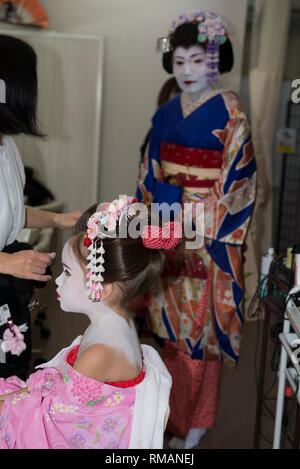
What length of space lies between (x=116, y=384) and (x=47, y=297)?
0.41 metres

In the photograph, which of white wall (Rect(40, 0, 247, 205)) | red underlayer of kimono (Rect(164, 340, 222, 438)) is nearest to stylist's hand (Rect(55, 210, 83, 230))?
red underlayer of kimono (Rect(164, 340, 222, 438))

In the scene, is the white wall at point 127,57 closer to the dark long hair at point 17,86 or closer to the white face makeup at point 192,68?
the white face makeup at point 192,68

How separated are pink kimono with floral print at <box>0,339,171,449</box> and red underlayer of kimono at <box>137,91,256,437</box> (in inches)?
37.7

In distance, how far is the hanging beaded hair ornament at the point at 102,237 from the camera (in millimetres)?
1105

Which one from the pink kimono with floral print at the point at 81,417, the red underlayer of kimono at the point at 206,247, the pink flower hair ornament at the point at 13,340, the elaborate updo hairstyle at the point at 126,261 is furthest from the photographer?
the red underlayer of kimono at the point at 206,247

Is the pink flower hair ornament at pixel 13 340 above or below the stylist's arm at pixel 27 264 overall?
below

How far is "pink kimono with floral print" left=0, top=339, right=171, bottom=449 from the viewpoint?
3.36ft

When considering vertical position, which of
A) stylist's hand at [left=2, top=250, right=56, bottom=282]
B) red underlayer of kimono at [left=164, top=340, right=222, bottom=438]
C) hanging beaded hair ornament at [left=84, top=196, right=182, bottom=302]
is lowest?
red underlayer of kimono at [left=164, top=340, right=222, bottom=438]

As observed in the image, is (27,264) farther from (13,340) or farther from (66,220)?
(66,220)

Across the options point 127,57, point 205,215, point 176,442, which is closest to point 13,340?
point 205,215

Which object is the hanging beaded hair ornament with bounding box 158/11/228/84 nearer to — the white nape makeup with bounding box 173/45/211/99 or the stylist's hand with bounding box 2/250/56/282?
the white nape makeup with bounding box 173/45/211/99

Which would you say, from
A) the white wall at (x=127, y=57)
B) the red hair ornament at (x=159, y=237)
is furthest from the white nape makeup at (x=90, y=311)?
the white wall at (x=127, y=57)

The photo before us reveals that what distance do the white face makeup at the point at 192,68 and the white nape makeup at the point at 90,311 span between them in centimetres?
108

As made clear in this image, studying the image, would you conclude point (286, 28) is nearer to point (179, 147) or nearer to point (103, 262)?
point (179, 147)
